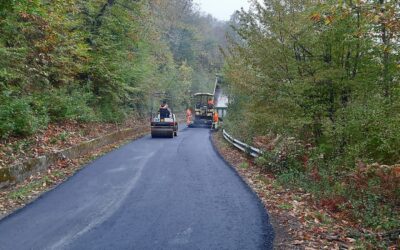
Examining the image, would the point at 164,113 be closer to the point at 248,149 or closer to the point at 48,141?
the point at 248,149

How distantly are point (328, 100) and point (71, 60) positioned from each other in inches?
477

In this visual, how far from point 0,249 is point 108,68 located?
1779 centimetres

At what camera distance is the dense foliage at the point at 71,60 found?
12711 mm

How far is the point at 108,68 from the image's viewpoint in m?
22.8

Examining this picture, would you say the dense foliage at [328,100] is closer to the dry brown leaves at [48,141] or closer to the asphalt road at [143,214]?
the asphalt road at [143,214]

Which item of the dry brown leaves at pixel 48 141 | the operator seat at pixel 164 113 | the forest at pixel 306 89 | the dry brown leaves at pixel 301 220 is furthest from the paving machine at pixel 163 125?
the dry brown leaves at pixel 301 220

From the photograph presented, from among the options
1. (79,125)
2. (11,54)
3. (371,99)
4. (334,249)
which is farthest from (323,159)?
(79,125)

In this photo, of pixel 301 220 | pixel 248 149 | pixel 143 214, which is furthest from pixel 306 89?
pixel 143 214

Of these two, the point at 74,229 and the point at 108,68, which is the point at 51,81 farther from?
the point at 74,229

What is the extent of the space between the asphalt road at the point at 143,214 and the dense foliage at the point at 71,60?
412 centimetres

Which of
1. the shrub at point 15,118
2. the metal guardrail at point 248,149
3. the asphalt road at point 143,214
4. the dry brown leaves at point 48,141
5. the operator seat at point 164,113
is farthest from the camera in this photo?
the operator seat at point 164,113

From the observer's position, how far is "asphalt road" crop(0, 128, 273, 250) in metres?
6.31

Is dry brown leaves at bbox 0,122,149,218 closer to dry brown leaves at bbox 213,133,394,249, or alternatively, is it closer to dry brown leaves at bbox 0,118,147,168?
dry brown leaves at bbox 0,118,147,168

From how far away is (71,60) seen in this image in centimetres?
1859
